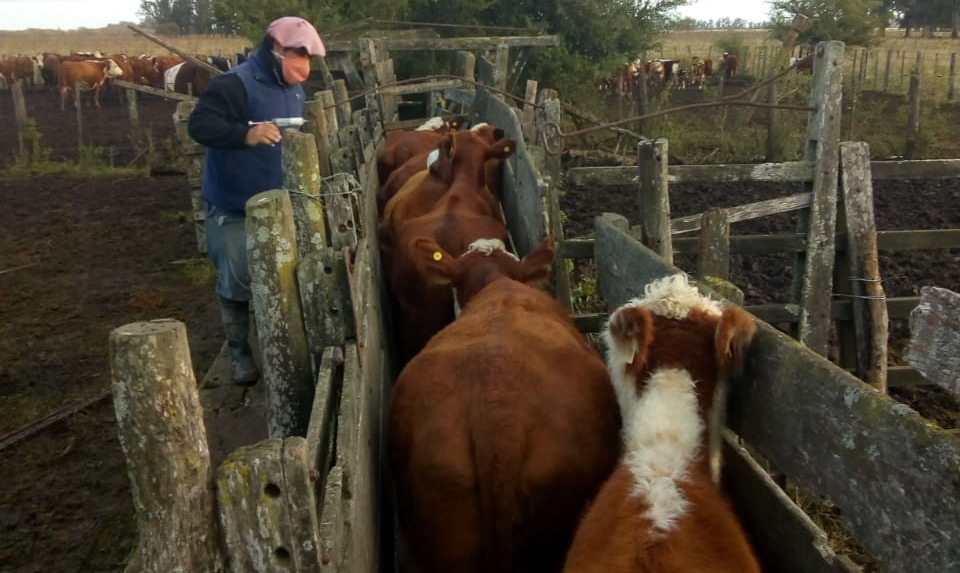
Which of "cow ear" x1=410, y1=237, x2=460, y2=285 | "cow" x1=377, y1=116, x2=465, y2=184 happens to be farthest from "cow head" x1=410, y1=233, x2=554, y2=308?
"cow" x1=377, y1=116, x2=465, y2=184

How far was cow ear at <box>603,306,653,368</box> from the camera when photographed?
2.50 m

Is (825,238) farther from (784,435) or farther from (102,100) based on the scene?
(102,100)

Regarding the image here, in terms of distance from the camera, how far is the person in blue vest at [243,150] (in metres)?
4.90

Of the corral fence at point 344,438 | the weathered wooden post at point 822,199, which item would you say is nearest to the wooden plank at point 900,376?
the weathered wooden post at point 822,199

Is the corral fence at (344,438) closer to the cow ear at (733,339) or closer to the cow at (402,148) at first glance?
the cow ear at (733,339)

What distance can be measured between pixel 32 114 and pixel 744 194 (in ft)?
74.1

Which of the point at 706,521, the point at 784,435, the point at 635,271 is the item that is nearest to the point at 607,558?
the point at 706,521

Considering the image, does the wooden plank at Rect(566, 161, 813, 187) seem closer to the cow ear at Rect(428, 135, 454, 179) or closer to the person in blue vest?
the cow ear at Rect(428, 135, 454, 179)

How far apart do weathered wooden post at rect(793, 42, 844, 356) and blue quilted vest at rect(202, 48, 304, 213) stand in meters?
3.28

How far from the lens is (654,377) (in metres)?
2.48

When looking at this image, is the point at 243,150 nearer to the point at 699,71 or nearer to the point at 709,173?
the point at 709,173

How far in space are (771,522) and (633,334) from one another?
672 mm

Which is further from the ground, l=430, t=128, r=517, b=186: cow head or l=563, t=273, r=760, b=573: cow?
l=430, t=128, r=517, b=186: cow head

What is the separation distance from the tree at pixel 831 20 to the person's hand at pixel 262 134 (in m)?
22.3
